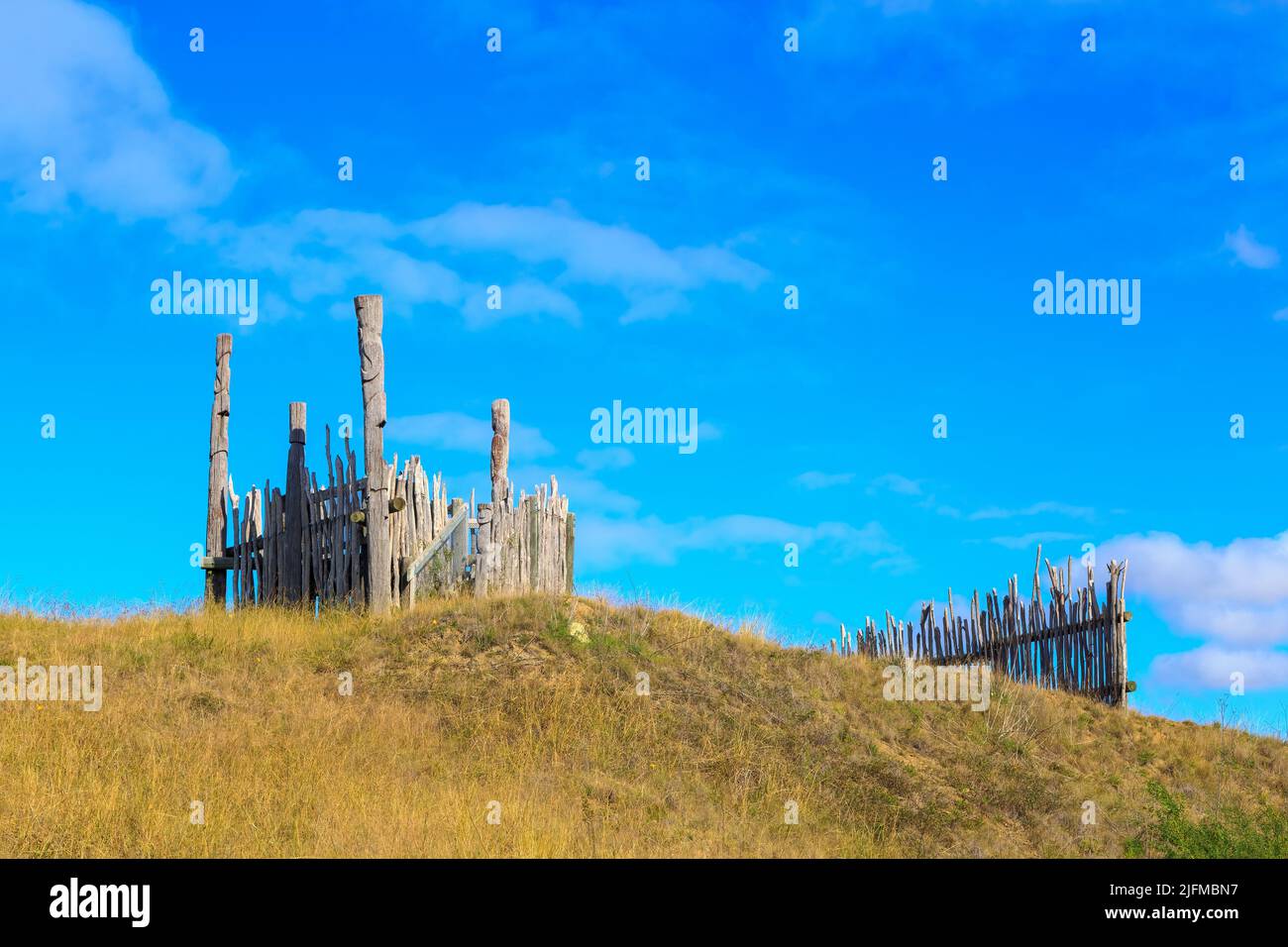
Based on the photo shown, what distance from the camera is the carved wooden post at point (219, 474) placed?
1948 cm

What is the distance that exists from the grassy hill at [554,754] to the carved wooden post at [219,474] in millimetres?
2230

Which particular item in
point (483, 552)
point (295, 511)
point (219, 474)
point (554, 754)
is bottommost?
point (554, 754)

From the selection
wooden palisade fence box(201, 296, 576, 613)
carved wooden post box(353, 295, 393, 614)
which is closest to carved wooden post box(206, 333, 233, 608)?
wooden palisade fence box(201, 296, 576, 613)

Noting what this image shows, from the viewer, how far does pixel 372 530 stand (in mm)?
16516

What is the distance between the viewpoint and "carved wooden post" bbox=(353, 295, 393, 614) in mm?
16438

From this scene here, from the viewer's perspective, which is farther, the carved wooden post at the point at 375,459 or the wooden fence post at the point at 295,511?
the wooden fence post at the point at 295,511

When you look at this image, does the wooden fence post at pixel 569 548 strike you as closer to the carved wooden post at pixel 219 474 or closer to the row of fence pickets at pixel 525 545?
the row of fence pickets at pixel 525 545

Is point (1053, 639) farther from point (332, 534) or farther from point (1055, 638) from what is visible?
point (332, 534)

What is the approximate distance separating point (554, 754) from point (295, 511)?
7.99m

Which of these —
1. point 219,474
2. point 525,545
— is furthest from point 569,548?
point 219,474

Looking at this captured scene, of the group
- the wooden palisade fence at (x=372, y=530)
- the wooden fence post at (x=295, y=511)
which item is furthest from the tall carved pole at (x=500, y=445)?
the wooden fence post at (x=295, y=511)

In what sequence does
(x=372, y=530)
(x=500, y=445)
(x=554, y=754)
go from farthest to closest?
(x=500, y=445) < (x=372, y=530) < (x=554, y=754)
